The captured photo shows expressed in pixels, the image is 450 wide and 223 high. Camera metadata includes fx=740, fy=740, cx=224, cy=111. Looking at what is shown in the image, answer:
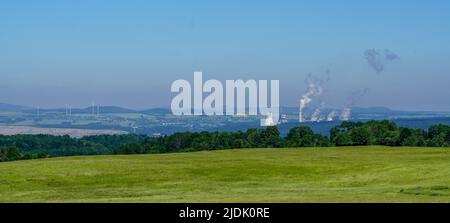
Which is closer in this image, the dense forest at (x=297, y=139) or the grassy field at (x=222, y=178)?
the grassy field at (x=222, y=178)

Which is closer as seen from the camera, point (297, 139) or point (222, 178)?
point (222, 178)

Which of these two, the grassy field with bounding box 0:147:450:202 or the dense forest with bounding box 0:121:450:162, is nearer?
the grassy field with bounding box 0:147:450:202

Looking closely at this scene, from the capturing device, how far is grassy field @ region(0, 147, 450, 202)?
49531 mm

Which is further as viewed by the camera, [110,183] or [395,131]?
[395,131]

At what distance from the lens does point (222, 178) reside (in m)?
62.8

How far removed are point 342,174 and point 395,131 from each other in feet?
304

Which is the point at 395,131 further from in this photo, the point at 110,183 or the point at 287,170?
the point at 110,183

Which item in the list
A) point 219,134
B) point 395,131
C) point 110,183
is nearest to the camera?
point 110,183

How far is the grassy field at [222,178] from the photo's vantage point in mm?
49531
